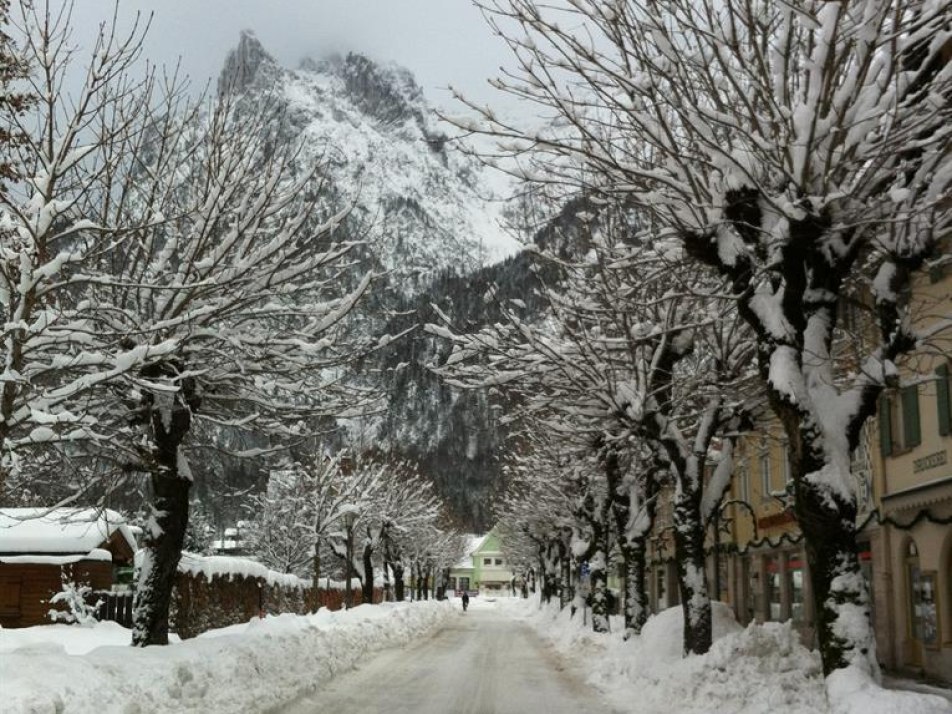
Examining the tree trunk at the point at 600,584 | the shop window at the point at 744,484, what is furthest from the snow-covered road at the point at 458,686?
the shop window at the point at 744,484

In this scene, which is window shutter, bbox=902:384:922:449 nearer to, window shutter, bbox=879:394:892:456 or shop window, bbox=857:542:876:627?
window shutter, bbox=879:394:892:456

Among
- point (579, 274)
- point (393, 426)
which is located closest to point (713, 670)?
point (579, 274)

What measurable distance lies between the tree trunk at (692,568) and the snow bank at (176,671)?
6202mm

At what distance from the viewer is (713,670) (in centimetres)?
1284

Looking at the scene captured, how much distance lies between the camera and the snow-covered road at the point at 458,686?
47.4ft

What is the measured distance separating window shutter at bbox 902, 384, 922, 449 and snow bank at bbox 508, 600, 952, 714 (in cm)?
656

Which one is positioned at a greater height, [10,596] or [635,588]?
[635,588]

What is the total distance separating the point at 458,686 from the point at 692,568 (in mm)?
5412

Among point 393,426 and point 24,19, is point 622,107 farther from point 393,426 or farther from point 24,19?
point 393,426

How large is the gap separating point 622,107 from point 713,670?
791cm

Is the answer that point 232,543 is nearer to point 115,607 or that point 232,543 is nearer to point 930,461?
point 115,607

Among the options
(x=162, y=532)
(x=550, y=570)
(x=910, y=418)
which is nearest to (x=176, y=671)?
(x=162, y=532)

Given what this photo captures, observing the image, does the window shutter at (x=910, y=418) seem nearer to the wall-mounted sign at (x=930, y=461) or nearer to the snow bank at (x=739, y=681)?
the wall-mounted sign at (x=930, y=461)

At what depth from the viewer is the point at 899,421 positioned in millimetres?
22016
